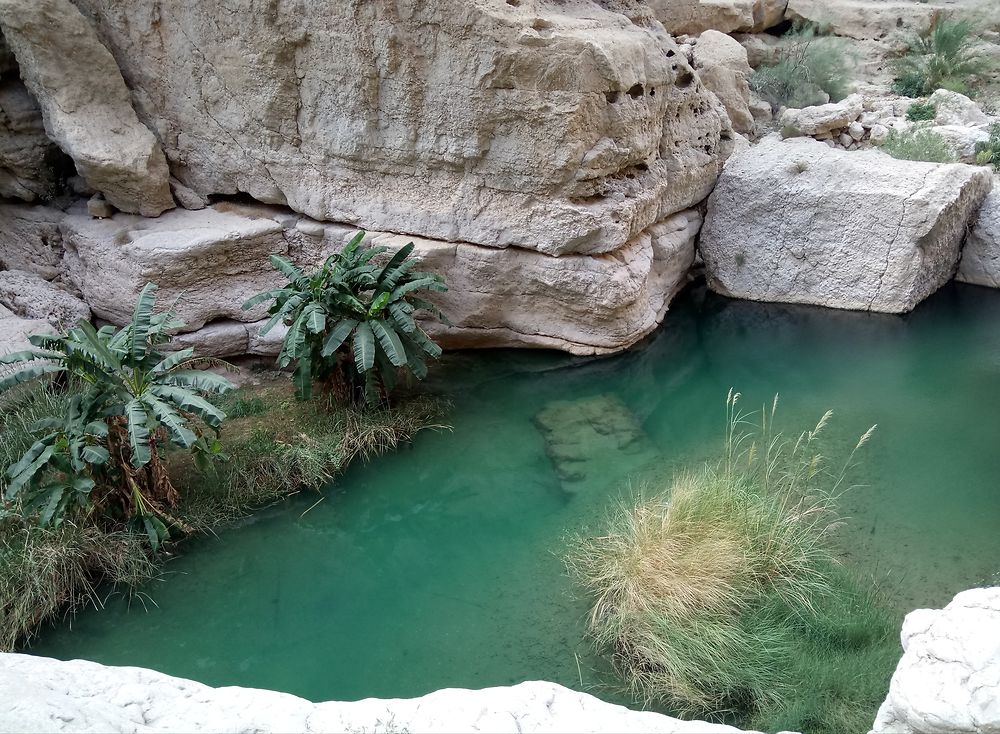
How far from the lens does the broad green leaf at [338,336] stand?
6934 mm

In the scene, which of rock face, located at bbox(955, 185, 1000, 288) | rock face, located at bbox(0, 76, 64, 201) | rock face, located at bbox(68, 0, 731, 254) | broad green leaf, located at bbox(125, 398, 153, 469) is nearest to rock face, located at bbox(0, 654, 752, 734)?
broad green leaf, located at bbox(125, 398, 153, 469)

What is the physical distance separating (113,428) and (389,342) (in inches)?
86.4

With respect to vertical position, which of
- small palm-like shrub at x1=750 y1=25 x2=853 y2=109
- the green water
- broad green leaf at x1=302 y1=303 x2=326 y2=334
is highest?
small palm-like shrub at x1=750 y1=25 x2=853 y2=109

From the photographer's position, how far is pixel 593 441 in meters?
7.30

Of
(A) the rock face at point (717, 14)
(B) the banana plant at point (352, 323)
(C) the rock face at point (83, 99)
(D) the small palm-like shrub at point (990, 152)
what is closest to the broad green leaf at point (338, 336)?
(B) the banana plant at point (352, 323)

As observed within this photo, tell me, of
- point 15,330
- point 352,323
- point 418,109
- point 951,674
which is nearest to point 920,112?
point 418,109

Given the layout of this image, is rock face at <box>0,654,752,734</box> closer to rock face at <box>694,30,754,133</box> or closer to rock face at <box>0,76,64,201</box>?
rock face at <box>0,76,64,201</box>

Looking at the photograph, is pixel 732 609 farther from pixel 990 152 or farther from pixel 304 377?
pixel 990 152

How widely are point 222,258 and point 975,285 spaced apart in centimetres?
842

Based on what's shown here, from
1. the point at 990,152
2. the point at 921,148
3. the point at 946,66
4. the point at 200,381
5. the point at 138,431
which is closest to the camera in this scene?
the point at 138,431

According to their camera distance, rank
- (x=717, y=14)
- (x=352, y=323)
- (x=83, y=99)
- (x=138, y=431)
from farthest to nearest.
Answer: (x=717, y=14) < (x=83, y=99) < (x=352, y=323) < (x=138, y=431)

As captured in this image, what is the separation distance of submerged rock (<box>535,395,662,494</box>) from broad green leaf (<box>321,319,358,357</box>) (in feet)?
6.28

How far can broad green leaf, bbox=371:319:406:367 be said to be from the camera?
6.96 meters

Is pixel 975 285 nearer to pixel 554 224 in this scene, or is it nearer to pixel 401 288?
pixel 554 224
